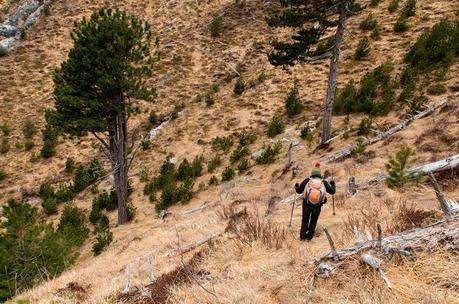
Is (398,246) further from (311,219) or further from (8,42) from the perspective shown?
(8,42)

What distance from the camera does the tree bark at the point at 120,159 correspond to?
14.5 metres

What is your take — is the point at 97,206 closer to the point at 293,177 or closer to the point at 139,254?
the point at 139,254

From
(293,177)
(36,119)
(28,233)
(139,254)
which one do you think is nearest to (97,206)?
(28,233)

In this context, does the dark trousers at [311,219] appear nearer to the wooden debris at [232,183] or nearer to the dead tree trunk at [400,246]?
the dead tree trunk at [400,246]

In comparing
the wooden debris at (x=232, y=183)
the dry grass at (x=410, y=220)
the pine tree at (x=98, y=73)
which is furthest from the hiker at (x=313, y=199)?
the pine tree at (x=98, y=73)

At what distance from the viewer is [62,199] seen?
18.6 metres

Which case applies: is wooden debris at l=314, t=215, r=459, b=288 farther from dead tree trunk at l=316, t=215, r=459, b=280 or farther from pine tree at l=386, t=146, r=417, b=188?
pine tree at l=386, t=146, r=417, b=188

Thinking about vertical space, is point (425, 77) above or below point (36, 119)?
above

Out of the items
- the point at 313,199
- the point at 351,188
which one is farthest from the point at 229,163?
the point at 313,199

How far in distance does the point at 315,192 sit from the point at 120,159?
11.0m

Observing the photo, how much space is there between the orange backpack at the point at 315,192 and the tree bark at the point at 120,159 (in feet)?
34.8

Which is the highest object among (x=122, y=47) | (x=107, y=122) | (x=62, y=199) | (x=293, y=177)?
(x=122, y=47)

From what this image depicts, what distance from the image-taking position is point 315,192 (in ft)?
18.7

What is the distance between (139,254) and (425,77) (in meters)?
14.5
